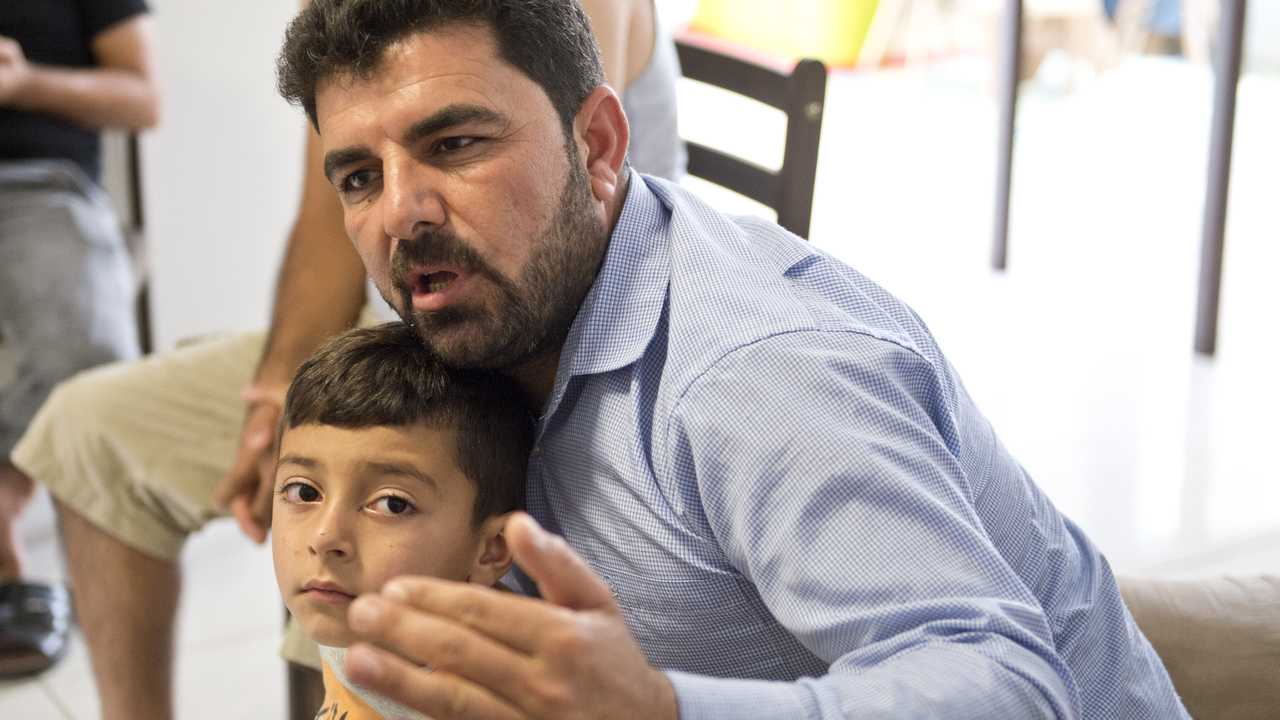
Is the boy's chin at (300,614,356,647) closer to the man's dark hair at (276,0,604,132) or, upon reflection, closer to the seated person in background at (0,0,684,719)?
the man's dark hair at (276,0,604,132)

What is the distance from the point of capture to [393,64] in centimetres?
111

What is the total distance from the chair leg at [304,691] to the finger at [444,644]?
1019mm

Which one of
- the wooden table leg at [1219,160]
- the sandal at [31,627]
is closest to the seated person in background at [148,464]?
the sandal at [31,627]

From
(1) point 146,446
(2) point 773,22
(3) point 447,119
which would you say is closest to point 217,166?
(1) point 146,446

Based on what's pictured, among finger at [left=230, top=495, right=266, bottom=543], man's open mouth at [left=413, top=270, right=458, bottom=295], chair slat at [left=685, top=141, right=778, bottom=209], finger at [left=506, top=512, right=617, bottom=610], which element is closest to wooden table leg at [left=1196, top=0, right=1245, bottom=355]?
chair slat at [left=685, top=141, right=778, bottom=209]

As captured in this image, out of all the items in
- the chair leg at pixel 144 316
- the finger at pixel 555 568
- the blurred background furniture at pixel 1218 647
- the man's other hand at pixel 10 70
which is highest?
the man's other hand at pixel 10 70

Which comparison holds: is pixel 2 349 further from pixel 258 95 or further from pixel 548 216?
pixel 548 216

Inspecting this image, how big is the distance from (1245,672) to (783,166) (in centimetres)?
80

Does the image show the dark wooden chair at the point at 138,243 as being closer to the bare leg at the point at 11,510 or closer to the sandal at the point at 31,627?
the bare leg at the point at 11,510

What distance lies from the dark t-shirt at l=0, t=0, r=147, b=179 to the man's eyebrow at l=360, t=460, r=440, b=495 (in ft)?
6.44

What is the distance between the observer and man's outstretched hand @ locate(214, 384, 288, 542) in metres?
1.67

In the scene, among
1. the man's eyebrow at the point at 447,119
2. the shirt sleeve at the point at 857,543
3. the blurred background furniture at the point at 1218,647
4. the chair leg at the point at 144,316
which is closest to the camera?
the shirt sleeve at the point at 857,543

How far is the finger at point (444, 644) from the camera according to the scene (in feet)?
2.50

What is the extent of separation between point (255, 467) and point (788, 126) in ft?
2.57
